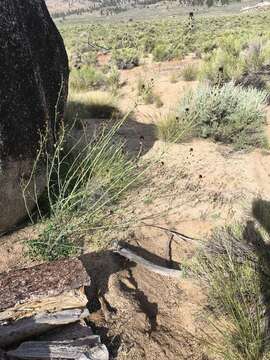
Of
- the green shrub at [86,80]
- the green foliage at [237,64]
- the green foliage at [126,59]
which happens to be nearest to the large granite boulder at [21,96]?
the green shrub at [86,80]

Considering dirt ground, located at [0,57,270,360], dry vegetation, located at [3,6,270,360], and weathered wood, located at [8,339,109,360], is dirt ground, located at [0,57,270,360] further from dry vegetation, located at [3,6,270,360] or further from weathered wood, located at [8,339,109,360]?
weathered wood, located at [8,339,109,360]

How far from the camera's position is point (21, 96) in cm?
366

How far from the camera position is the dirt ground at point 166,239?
3197 millimetres

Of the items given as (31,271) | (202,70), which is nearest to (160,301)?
(31,271)

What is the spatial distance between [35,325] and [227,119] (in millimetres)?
4900

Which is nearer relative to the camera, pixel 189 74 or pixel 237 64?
pixel 237 64

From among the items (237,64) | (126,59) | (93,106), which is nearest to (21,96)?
(93,106)

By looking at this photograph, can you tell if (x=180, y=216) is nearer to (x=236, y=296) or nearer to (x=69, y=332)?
(x=236, y=296)

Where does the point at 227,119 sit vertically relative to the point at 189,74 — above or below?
above

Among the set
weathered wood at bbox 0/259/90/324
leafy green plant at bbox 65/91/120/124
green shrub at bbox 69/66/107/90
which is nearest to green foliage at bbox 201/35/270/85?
green shrub at bbox 69/66/107/90

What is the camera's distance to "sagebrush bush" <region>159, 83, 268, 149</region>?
6.78 m

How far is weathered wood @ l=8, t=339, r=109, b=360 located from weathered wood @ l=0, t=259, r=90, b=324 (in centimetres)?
20

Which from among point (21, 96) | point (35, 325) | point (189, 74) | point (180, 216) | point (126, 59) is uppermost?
point (21, 96)

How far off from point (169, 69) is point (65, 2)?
134 m
